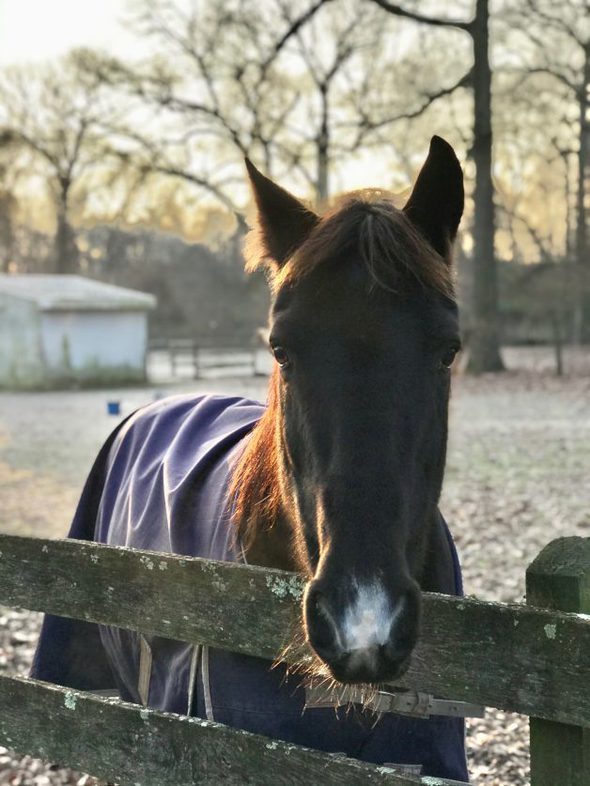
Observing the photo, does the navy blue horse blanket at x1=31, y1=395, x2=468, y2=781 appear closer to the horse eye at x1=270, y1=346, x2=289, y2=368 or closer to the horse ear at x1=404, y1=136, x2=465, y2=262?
the horse eye at x1=270, y1=346, x2=289, y2=368

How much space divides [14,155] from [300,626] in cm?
3575

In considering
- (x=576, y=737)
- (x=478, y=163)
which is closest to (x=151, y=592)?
(x=576, y=737)

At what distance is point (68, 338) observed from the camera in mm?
24469

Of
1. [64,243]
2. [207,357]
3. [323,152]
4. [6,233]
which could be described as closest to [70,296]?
[323,152]

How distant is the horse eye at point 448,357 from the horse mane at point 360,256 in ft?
0.46

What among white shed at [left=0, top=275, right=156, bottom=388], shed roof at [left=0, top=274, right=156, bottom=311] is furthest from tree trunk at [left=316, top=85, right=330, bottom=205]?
white shed at [left=0, top=275, right=156, bottom=388]

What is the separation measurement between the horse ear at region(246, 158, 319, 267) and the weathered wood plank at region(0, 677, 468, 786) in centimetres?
131

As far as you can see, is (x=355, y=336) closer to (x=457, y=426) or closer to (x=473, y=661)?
(x=473, y=661)

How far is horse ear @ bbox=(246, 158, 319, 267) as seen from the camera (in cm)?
238

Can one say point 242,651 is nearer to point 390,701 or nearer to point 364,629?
point 390,701

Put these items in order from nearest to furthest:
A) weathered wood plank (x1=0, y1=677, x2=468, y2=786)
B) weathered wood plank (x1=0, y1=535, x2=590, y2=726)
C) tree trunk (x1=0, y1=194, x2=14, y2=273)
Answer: weathered wood plank (x1=0, y1=535, x2=590, y2=726) < weathered wood plank (x1=0, y1=677, x2=468, y2=786) < tree trunk (x1=0, y1=194, x2=14, y2=273)

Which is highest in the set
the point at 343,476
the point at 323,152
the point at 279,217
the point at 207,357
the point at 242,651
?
the point at 323,152

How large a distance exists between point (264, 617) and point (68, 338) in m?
23.5

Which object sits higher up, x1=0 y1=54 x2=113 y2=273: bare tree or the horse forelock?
x1=0 y1=54 x2=113 y2=273: bare tree
